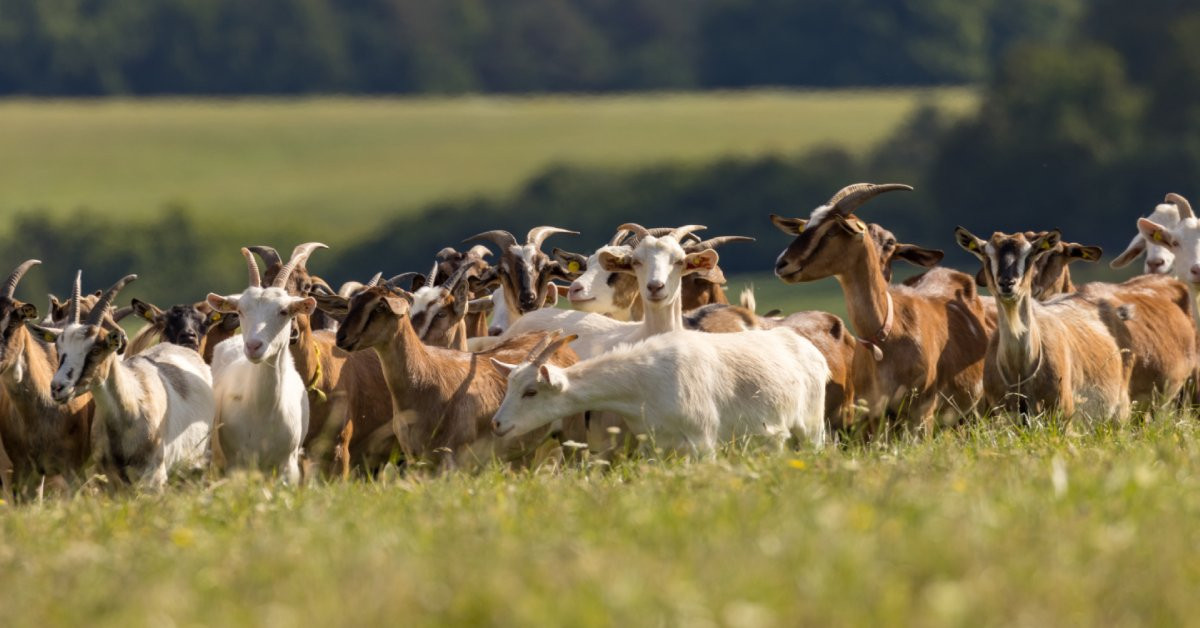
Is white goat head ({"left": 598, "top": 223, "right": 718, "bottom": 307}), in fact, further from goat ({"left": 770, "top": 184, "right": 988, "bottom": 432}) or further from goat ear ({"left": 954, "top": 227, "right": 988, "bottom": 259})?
goat ear ({"left": 954, "top": 227, "right": 988, "bottom": 259})

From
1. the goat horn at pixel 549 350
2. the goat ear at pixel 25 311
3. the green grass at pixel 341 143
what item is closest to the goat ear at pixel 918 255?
the goat horn at pixel 549 350

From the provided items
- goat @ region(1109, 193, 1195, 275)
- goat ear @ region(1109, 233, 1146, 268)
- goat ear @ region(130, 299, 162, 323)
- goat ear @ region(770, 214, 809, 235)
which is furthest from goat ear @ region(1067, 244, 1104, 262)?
goat ear @ region(130, 299, 162, 323)

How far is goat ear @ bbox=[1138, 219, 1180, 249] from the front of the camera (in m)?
12.7

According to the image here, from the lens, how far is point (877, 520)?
6.19m

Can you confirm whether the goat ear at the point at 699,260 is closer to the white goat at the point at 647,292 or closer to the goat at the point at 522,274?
the white goat at the point at 647,292

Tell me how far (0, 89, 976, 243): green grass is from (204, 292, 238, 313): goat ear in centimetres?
3398

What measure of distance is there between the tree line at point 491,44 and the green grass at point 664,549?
5492 centimetres

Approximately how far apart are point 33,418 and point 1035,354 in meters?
5.14

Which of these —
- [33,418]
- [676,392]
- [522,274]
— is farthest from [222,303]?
[522,274]

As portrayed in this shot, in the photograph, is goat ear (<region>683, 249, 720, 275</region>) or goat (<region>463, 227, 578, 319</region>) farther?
goat (<region>463, 227, 578, 319</region>)

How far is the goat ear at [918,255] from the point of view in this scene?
41.2 feet

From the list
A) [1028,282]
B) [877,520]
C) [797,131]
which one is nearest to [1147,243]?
[1028,282]

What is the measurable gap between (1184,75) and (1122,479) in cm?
4994

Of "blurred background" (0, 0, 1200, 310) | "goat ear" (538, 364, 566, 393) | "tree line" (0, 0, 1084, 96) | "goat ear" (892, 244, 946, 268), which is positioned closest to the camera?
"goat ear" (538, 364, 566, 393)
